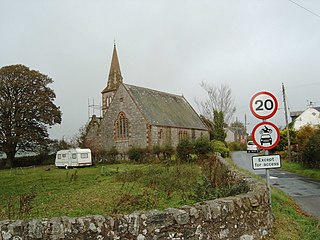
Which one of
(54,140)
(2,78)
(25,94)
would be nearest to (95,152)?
(54,140)

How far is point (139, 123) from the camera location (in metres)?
40.3

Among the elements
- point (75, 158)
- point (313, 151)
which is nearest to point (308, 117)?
point (313, 151)

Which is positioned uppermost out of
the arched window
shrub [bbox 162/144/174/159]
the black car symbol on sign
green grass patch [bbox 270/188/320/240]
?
the arched window

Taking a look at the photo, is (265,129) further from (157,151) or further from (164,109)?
(164,109)

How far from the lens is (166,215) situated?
4867 mm

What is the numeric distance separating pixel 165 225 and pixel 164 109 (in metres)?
41.2

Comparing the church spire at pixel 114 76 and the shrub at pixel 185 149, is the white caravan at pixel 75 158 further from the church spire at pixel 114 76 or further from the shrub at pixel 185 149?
the church spire at pixel 114 76

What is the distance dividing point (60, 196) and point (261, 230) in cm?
774

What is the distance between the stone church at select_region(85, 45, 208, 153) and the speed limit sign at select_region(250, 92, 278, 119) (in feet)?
96.7

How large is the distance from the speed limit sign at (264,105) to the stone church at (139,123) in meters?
29.5

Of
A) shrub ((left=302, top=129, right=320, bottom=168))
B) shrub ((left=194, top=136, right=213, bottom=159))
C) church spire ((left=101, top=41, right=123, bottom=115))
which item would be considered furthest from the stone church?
shrub ((left=302, top=129, right=320, bottom=168))

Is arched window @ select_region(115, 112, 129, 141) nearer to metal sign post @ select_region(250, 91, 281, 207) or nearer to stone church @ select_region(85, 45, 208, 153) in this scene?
stone church @ select_region(85, 45, 208, 153)

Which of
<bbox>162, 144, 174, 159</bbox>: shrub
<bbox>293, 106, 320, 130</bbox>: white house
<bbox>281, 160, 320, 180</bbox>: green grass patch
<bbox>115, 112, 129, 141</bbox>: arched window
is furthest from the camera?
<bbox>293, 106, 320, 130</bbox>: white house

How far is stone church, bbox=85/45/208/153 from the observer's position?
40.1 meters
